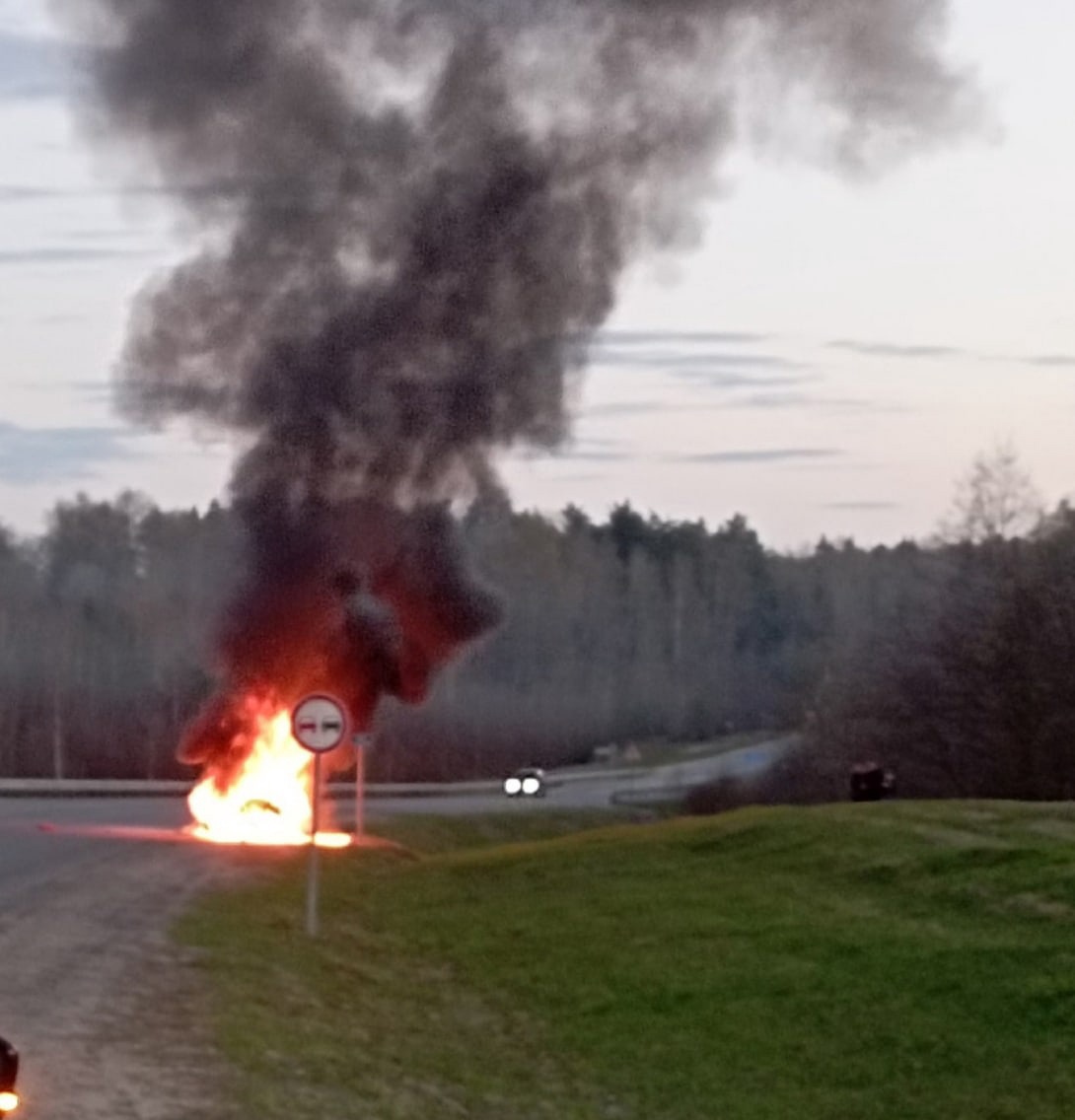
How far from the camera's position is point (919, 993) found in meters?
19.0

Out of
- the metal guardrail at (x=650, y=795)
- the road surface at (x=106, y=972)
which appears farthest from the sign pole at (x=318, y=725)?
the metal guardrail at (x=650, y=795)

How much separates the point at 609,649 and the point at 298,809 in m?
56.9

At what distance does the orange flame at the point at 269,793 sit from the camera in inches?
1628

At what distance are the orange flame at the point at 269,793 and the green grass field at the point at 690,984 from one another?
8842mm

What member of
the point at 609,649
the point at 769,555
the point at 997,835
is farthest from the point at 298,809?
the point at 769,555

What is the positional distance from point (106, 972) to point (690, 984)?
493 centimetres

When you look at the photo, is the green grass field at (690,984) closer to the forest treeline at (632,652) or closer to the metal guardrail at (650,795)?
the forest treeline at (632,652)

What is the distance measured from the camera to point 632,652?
325 feet

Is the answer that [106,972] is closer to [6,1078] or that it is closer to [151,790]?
[6,1078]

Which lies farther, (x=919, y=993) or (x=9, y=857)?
(x=9, y=857)

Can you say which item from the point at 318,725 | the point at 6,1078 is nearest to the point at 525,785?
the point at 318,725

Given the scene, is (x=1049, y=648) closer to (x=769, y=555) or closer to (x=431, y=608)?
(x=431, y=608)

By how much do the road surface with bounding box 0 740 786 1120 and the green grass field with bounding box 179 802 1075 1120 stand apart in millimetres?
420

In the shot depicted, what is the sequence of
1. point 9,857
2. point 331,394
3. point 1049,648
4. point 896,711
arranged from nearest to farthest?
point 9,857
point 331,394
point 1049,648
point 896,711
